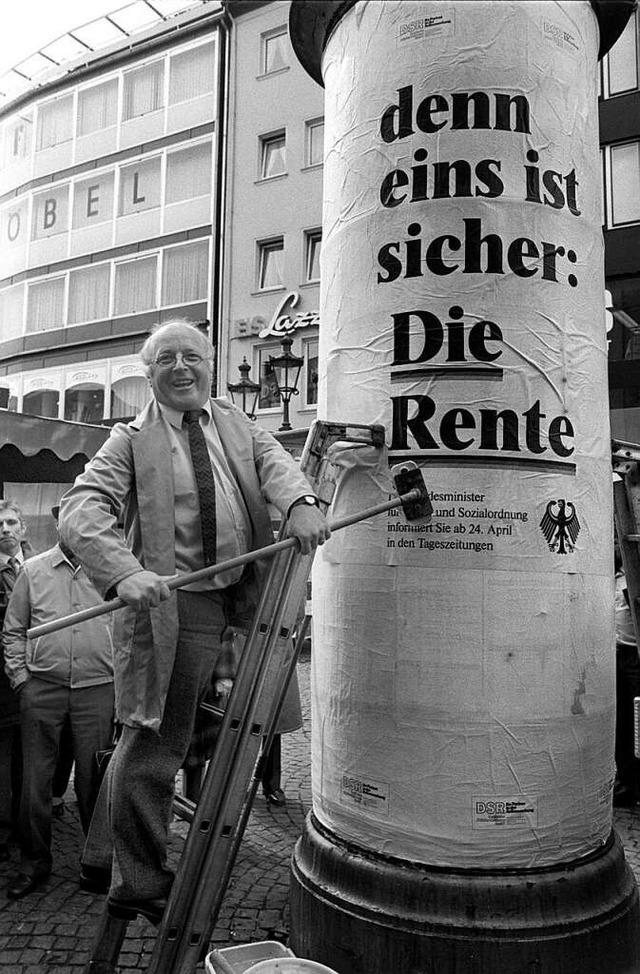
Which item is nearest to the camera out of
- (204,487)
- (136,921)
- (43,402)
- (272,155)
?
(204,487)

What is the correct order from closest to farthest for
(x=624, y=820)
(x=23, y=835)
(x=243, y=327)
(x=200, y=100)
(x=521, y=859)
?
1. (x=521, y=859)
2. (x=23, y=835)
3. (x=624, y=820)
4. (x=243, y=327)
5. (x=200, y=100)

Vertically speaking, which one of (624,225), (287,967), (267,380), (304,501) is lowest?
(287,967)

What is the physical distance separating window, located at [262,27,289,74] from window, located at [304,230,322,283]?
16.3 ft

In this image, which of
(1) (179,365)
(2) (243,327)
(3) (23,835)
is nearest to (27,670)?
(3) (23,835)

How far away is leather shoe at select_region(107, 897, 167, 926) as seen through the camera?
2.87 m

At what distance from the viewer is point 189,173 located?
23844 mm

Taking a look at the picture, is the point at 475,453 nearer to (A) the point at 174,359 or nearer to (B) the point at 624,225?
(A) the point at 174,359

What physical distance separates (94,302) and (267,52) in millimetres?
8708

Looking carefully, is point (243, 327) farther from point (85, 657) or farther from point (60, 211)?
point (85, 657)

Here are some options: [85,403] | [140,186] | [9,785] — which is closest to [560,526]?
[9,785]

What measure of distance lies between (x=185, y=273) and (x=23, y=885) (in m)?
21.2

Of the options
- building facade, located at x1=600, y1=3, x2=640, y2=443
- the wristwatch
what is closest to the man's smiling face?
the wristwatch

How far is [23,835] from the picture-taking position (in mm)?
4355

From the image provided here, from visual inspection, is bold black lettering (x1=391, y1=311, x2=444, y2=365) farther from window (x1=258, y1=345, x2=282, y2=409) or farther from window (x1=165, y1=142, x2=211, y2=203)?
window (x1=165, y1=142, x2=211, y2=203)
